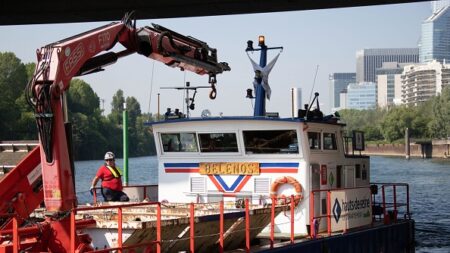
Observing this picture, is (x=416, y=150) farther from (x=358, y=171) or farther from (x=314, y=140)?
(x=314, y=140)

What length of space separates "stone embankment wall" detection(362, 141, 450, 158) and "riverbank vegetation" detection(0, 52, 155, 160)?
51297 millimetres

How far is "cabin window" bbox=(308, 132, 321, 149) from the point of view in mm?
17081

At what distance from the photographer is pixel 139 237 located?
39.4 ft

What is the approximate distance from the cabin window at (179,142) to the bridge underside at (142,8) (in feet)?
48.2

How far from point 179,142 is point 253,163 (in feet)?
5.89

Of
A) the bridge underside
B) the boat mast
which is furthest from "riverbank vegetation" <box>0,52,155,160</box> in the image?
the boat mast

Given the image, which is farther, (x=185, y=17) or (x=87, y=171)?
(x=87, y=171)

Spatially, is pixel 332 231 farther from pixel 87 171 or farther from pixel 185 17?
pixel 87 171

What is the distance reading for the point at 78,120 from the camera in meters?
90.8

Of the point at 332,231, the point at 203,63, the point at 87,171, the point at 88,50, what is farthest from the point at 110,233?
the point at 87,171

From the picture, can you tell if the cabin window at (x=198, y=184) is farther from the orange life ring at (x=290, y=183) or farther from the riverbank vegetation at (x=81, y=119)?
the riverbank vegetation at (x=81, y=119)

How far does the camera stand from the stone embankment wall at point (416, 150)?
13650 centimetres

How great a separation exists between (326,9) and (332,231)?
653 inches

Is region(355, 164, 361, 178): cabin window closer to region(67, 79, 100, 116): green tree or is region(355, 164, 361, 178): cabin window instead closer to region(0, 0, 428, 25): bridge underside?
region(0, 0, 428, 25): bridge underside
